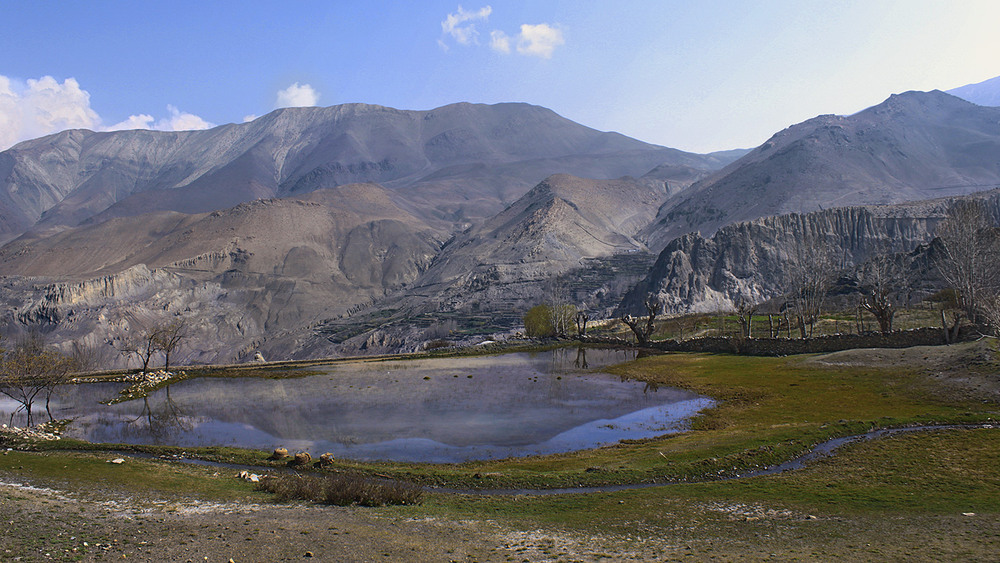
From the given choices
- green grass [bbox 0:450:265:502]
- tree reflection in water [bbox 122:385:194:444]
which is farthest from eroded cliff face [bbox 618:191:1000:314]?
green grass [bbox 0:450:265:502]

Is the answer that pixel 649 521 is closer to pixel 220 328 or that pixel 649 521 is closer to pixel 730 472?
pixel 730 472

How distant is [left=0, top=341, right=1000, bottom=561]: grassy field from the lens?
12664 millimetres

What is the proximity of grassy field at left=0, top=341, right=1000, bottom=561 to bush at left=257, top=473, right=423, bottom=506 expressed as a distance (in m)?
0.56

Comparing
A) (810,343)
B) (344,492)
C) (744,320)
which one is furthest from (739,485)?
(744,320)

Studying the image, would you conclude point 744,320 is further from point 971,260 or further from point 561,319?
point 561,319

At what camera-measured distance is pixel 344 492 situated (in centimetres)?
1694

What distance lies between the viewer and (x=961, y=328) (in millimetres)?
42125

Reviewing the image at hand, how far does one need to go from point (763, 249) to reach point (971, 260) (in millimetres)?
82326

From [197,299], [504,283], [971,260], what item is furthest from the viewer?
[197,299]

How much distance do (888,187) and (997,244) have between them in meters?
131

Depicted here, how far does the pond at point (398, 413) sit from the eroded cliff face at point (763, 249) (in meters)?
79.6

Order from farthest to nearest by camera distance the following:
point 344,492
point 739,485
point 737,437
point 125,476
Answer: point 737,437, point 125,476, point 739,485, point 344,492

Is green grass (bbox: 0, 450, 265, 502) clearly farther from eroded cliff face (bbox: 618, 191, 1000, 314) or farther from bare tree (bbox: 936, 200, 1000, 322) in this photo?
eroded cliff face (bbox: 618, 191, 1000, 314)

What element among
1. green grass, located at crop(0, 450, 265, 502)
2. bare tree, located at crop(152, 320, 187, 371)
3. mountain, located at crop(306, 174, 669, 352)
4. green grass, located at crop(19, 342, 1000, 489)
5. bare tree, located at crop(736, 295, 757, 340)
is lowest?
green grass, located at crop(19, 342, 1000, 489)
